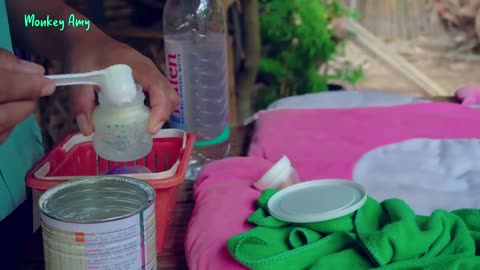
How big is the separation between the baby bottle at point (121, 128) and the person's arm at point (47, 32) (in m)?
0.10

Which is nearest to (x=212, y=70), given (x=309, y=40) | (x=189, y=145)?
(x=189, y=145)

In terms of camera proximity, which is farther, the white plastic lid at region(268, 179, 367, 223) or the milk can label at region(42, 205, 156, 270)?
the white plastic lid at region(268, 179, 367, 223)

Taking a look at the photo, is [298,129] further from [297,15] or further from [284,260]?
[297,15]

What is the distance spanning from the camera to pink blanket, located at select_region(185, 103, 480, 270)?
61cm

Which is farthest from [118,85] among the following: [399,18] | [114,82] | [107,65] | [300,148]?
[399,18]

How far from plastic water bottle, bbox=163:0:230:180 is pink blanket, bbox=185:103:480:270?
0.06 metres

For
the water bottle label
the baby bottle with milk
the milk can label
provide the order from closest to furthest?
the milk can label → the baby bottle with milk → the water bottle label

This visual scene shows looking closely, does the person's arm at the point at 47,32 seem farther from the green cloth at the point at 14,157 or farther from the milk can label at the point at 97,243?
the milk can label at the point at 97,243

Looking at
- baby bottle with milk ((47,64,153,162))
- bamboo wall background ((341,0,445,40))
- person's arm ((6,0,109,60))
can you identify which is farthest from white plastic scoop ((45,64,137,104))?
bamboo wall background ((341,0,445,40))

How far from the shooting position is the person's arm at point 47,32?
2.19 ft

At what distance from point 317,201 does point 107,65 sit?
0.81ft

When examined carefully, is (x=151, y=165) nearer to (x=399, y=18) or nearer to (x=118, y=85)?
(x=118, y=85)

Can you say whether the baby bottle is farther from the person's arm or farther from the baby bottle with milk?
the person's arm

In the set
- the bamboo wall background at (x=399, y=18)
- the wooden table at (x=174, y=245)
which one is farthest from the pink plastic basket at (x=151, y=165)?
the bamboo wall background at (x=399, y=18)
